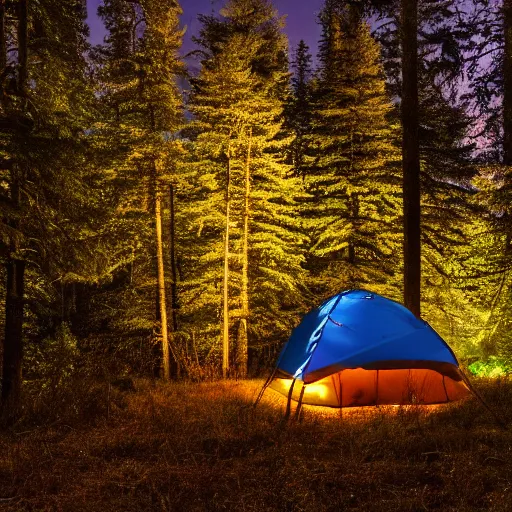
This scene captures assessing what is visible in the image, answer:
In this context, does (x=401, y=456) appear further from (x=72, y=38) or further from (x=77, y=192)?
(x=72, y=38)

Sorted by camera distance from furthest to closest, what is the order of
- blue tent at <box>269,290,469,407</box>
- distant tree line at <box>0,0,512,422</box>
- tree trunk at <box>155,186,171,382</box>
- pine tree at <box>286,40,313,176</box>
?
1. pine tree at <box>286,40,313,176</box>
2. tree trunk at <box>155,186,171,382</box>
3. distant tree line at <box>0,0,512,422</box>
4. blue tent at <box>269,290,469,407</box>

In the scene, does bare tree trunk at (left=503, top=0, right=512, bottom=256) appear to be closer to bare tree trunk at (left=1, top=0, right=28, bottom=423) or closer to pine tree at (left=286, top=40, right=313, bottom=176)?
pine tree at (left=286, top=40, right=313, bottom=176)

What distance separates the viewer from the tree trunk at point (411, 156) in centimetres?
1147

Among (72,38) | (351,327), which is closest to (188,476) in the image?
(351,327)

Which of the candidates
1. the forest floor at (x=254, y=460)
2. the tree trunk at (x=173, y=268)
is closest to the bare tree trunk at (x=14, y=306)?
the forest floor at (x=254, y=460)

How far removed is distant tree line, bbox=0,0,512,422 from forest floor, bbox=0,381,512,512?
13.7ft

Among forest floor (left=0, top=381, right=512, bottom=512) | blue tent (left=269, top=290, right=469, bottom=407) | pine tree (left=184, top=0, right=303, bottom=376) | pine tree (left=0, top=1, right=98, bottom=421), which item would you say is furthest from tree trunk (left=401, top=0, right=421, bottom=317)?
pine tree (left=0, top=1, right=98, bottom=421)

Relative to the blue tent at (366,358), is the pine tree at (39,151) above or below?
above

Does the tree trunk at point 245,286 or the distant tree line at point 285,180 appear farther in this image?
the tree trunk at point 245,286

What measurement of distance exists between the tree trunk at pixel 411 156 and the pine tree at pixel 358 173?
5.21 meters

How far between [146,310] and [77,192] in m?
10.6

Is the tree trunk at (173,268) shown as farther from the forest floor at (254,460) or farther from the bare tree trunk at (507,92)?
the bare tree trunk at (507,92)

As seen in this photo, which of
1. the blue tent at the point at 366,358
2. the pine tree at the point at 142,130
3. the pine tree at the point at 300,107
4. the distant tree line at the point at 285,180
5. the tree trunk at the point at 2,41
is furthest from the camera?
the pine tree at the point at 300,107

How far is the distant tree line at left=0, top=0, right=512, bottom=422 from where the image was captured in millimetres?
11930
